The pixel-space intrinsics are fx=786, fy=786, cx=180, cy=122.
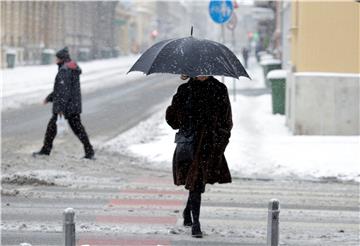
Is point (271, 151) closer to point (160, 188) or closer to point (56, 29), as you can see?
point (160, 188)

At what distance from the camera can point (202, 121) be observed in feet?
23.8

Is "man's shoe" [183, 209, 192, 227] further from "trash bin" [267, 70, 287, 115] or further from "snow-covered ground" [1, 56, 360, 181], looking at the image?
"trash bin" [267, 70, 287, 115]

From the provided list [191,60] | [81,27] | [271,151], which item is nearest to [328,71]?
[271,151]

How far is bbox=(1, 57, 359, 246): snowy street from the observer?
24.9ft

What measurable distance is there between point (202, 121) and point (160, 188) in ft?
10.9

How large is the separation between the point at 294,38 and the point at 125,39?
261ft

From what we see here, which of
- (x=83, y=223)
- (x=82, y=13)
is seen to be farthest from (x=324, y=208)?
(x=82, y=13)

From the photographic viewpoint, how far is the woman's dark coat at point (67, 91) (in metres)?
12.6

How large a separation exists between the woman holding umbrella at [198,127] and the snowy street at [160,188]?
2.04 ft

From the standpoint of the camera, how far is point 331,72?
14930 millimetres

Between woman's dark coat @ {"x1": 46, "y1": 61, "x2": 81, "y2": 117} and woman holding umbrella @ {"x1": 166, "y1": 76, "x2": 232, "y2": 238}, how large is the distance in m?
5.63

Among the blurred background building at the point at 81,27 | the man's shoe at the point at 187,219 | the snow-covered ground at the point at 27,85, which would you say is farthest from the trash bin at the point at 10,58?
the man's shoe at the point at 187,219

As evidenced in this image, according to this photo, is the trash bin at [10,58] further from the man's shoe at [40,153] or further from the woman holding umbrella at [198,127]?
the woman holding umbrella at [198,127]

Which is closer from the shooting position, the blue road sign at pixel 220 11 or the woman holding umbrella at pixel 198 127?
the woman holding umbrella at pixel 198 127
